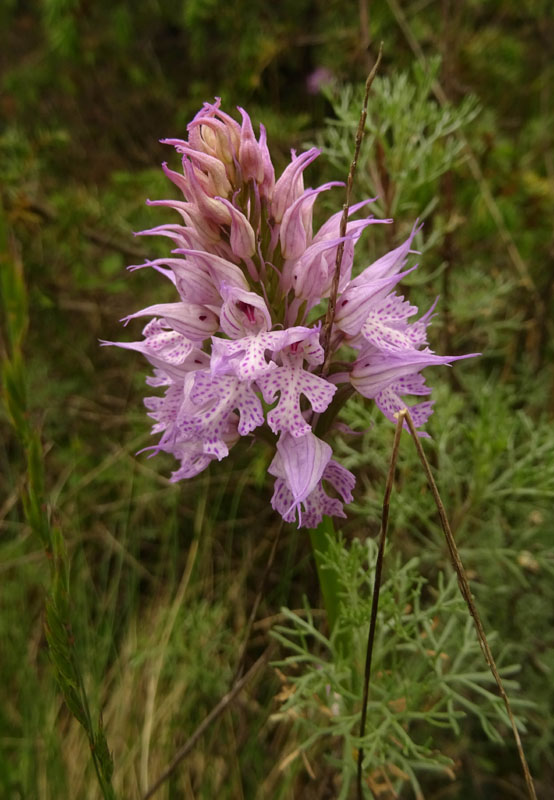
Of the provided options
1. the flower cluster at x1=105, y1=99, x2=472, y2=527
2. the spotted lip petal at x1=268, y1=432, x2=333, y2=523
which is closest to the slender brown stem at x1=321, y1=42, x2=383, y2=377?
the flower cluster at x1=105, y1=99, x2=472, y2=527

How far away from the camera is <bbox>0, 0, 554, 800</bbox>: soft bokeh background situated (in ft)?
6.68

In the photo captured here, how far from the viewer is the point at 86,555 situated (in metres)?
2.95

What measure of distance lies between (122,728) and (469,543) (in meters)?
1.36

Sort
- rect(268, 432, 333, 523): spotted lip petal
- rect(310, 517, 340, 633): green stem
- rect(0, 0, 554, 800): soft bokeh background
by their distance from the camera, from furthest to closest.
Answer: rect(0, 0, 554, 800): soft bokeh background < rect(310, 517, 340, 633): green stem < rect(268, 432, 333, 523): spotted lip petal

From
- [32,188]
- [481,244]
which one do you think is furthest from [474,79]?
[32,188]

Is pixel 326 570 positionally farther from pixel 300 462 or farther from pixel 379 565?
pixel 300 462

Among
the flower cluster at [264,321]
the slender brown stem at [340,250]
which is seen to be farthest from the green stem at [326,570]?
the slender brown stem at [340,250]

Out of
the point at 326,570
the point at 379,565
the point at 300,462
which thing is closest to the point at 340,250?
the point at 300,462

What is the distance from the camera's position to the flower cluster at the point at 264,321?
116 centimetres

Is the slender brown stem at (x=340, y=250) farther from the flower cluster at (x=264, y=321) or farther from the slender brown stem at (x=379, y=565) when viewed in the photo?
the slender brown stem at (x=379, y=565)

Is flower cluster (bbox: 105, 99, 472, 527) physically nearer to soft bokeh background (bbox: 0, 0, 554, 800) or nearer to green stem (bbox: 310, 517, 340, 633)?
green stem (bbox: 310, 517, 340, 633)

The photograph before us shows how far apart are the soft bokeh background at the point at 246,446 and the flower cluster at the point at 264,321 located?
250 mm

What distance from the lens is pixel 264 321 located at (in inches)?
48.4

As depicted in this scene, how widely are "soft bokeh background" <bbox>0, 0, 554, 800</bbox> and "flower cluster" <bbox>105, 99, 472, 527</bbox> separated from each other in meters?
0.25
